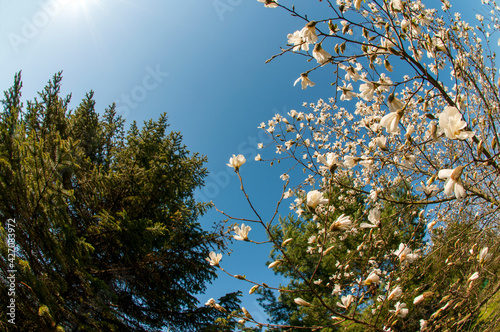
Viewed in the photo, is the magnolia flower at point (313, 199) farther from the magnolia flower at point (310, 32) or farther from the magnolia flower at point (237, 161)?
the magnolia flower at point (310, 32)

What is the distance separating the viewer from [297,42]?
3.90 feet

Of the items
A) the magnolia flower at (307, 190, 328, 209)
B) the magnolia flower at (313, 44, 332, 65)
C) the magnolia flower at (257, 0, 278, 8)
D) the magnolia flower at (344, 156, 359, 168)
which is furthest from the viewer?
the magnolia flower at (344, 156, 359, 168)

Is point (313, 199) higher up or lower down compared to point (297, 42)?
lower down

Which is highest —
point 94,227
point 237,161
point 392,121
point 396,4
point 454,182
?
point 94,227

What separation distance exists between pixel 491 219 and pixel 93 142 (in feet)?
24.1

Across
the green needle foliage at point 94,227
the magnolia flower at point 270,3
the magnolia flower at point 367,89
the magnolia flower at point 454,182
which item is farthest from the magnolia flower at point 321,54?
the green needle foliage at point 94,227

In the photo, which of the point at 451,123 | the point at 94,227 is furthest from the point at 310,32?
the point at 94,227

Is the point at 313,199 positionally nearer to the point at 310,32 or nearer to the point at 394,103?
the point at 394,103

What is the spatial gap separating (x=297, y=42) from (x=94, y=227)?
175 inches

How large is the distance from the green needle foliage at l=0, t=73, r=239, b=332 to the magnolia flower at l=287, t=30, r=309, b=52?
304 cm

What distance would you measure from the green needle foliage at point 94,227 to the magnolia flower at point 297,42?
9.98 feet

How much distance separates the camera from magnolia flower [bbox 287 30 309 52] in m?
1.16

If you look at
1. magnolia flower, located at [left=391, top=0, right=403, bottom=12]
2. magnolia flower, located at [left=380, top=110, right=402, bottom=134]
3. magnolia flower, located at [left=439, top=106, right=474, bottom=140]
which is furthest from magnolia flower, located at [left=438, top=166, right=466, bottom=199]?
magnolia flower, located at [left=391, top=0, right=403, bottom=12]

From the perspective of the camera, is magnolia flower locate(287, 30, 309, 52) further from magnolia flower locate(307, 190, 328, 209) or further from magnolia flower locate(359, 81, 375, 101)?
magnolia flower locate(307, 190, 328, 209)
